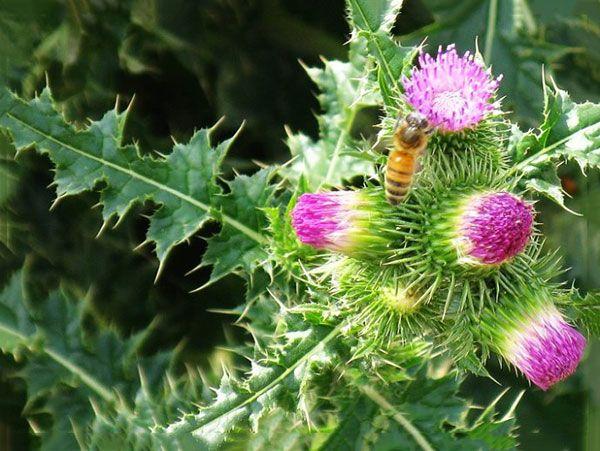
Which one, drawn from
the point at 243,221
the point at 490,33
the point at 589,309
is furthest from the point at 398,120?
the point at 490,33

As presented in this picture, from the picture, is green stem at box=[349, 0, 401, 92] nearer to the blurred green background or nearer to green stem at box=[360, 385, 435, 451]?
the blurred green background

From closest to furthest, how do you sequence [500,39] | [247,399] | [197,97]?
[247,399]
[500,39]
[197,97]

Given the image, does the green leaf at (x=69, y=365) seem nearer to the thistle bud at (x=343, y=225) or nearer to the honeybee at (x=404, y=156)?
the thistle bud at (x=343, y=225)

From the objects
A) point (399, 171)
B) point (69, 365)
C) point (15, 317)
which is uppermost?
point (399, 171)

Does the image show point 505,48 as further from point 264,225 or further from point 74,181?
point 74,181

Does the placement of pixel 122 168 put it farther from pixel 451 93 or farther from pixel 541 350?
pixel 541 350

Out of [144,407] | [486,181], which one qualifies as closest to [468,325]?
[486,181]

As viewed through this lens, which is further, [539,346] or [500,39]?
[500,39]

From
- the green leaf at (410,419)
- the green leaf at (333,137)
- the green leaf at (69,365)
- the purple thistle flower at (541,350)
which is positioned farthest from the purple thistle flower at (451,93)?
the green leaf at (69,365)

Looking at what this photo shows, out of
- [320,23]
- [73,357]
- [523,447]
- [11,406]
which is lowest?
[523,447]
